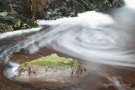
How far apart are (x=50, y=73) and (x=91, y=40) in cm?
362

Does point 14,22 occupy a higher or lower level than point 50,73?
higher

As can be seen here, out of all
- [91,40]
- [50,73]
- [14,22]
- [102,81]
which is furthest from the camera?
[14,22]

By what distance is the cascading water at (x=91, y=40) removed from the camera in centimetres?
820

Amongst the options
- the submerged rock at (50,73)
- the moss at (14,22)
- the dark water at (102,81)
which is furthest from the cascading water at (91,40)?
the submerged rock at (50,73)

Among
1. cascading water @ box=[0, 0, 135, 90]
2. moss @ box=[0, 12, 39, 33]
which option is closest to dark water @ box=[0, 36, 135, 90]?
cascading water @ box=[0, 0, 135, 90]

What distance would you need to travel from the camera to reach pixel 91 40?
982cm

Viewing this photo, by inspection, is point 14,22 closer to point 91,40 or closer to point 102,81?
point 91,40

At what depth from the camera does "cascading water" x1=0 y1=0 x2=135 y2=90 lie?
8195mm

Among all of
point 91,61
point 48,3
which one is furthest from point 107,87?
point 48,3

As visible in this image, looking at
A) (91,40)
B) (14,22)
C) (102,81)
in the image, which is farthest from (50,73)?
(14,22)

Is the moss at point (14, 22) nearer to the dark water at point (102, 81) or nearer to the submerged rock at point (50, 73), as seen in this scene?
the dark water at point (102, 81)

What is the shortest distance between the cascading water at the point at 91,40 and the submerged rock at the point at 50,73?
2.79 ft

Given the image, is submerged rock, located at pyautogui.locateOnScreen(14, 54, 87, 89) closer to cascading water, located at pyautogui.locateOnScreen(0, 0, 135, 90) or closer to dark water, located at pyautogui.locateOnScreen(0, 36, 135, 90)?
dark water, located at pyautogui.locateOnScreen(0, 36, 135, 90)

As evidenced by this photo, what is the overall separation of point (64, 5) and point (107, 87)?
21.1 feet
